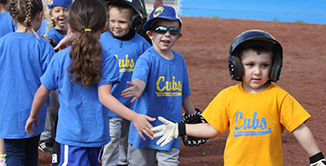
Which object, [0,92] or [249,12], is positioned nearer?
[0,92]

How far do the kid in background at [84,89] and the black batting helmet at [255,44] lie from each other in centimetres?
76

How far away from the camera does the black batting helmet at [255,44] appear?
3043 mm

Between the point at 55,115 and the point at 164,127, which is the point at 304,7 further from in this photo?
the point at 164,127

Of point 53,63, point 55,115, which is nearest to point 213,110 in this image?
point 53,63

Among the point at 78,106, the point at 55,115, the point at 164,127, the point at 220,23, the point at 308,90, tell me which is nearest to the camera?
the point at 164,127

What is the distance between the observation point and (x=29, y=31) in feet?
13.6

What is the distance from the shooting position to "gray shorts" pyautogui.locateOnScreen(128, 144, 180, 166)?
431 cm

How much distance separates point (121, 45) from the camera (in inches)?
192

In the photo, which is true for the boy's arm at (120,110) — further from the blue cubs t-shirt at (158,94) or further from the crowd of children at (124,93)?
the blue cubs t-shirt at (158,94)

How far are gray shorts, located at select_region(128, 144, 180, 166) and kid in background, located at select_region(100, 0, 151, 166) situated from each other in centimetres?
48

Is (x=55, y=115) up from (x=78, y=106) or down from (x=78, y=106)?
down

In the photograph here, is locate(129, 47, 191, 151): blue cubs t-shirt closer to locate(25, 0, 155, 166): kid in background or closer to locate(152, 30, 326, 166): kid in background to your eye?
locate(25, 0, 155, 166): kid in background

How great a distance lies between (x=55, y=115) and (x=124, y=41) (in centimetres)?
181

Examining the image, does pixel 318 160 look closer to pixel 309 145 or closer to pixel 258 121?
pixel 309 145
